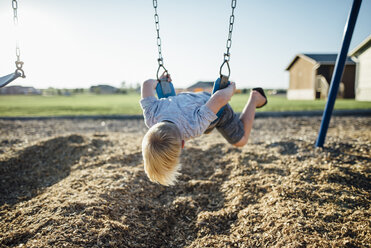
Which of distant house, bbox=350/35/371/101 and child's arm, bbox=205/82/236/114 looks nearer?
child's arm, bbox=205/82/236/114

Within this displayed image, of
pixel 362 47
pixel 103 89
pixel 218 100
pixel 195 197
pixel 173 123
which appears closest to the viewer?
pixel 173 123

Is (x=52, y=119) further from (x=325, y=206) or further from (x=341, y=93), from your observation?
(x=341, y=93)

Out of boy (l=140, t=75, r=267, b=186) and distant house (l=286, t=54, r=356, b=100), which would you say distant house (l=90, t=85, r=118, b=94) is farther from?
boy (l=140, t=75, r=267, b=186)

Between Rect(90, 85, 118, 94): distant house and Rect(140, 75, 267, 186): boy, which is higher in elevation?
Rect(90, 85, 118, 94): distant house

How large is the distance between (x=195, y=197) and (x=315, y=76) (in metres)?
20.6

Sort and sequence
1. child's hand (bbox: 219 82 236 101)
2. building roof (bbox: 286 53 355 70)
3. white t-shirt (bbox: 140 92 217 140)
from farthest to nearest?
building roof (bbox: 286 53 355 70)
child's hand (bbox: 219 82 236 101)
white t-shirt (bbox: 140 92 217 140)

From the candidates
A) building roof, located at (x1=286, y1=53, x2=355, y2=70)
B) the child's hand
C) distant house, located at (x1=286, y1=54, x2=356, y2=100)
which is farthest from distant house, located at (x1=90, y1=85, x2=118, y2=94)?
the child's hand

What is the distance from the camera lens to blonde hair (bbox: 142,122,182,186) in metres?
2.11

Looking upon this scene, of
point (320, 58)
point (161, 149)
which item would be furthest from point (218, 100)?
point (320, 58)

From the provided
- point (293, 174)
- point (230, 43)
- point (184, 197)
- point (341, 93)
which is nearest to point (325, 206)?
point (293, 174)

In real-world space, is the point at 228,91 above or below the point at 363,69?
below

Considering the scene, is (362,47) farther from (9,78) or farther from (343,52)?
(9,78)

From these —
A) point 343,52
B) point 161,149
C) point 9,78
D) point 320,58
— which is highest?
point 320,58

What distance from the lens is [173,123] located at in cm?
232
